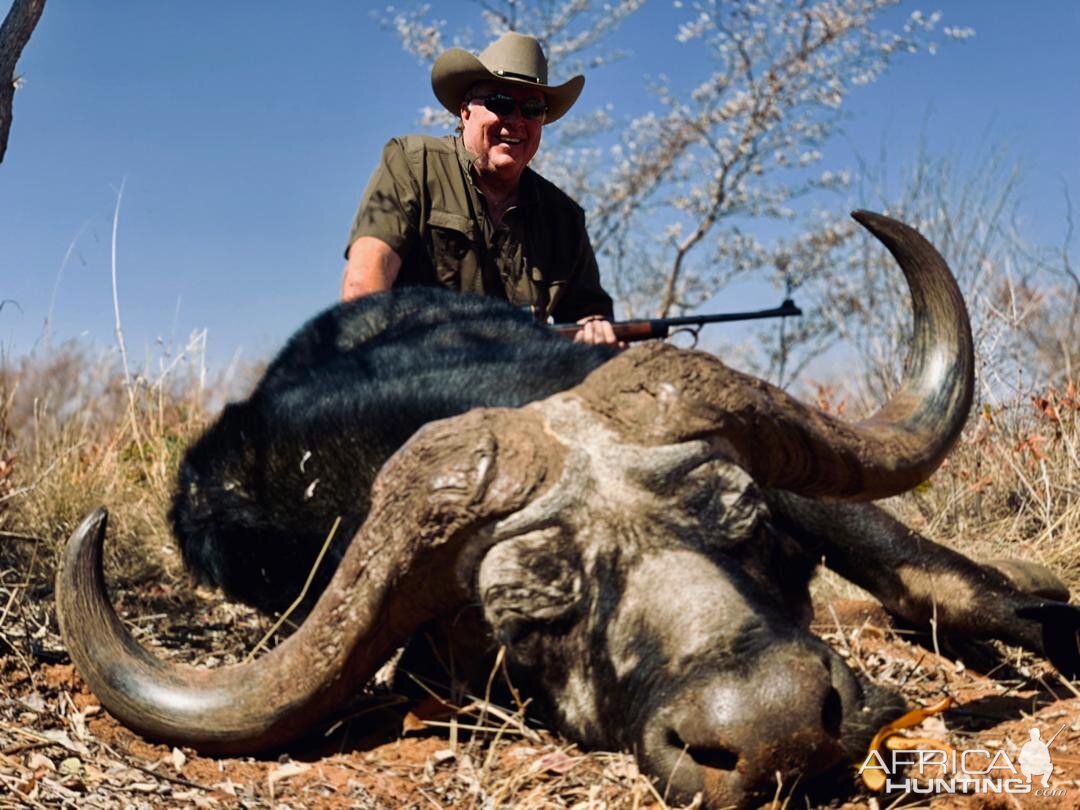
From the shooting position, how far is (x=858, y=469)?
2926 mm

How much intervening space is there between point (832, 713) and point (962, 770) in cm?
62

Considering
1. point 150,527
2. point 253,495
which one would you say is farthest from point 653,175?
point 253,495

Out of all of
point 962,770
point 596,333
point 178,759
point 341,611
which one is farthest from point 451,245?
point 962,770

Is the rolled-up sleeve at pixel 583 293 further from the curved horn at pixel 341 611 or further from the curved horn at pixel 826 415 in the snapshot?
the curved horn at pixel 341 611

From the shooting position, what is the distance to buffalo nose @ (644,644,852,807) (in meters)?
2.11

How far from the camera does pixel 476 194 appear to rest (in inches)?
199

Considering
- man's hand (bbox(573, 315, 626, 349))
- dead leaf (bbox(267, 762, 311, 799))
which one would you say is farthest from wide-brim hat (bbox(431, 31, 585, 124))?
dead leaf (bbox(267, 762, 311, 799))

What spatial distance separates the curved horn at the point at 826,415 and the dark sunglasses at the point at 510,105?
2.10 m

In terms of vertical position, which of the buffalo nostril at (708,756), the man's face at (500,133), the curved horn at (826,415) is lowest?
the buffalo nostril at (708,756)

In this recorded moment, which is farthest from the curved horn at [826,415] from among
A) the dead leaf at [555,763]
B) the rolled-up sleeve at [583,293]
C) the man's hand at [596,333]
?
the rolled-up sleeve at [583,293]

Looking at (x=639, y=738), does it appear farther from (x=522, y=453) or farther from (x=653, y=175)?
(x=653, y=175)

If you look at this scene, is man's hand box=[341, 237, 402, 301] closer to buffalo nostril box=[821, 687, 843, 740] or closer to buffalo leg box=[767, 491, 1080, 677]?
buffalo leg box=[767, 491, 1080, 677]

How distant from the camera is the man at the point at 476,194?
483 cm

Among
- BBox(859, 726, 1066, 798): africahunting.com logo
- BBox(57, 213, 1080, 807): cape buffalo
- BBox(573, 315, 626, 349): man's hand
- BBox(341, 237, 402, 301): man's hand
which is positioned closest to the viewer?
BBox(57, 213, 1080, 807): cape buffalo
